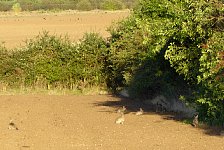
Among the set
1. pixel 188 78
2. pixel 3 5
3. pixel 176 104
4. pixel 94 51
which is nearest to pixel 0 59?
pixel 94 51

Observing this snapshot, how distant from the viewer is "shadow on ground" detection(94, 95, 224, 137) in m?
17.7

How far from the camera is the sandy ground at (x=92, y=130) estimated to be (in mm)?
15648

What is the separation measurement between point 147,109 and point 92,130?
19.2ft

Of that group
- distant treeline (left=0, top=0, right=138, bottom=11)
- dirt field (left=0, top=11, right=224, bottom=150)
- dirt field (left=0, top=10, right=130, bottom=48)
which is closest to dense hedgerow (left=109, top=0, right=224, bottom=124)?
dirt field (left=0, top=11, right=224, bottom=150)

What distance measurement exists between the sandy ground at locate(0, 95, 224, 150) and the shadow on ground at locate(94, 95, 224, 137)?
40 mm

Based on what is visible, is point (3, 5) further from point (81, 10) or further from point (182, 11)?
point (182, 11)

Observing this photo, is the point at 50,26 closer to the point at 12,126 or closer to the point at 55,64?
the point at 55,64

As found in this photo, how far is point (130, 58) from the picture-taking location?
27.1 metres

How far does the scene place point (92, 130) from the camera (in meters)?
18.1

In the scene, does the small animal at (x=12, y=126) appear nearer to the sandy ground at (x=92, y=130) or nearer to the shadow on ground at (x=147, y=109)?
the sandy ground at (x=92, y=130)

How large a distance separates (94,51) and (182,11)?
1398 centimetres

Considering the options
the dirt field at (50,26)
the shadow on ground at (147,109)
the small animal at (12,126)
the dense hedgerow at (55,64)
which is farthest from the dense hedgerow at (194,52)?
the dirt field at (50,26)

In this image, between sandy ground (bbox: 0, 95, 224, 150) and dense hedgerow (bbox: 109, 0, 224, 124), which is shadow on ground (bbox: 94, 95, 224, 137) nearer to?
sandy ground (bbox: 0, 95, 224, 150)

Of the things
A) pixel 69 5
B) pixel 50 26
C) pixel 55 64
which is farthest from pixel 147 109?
pixel 69 5
